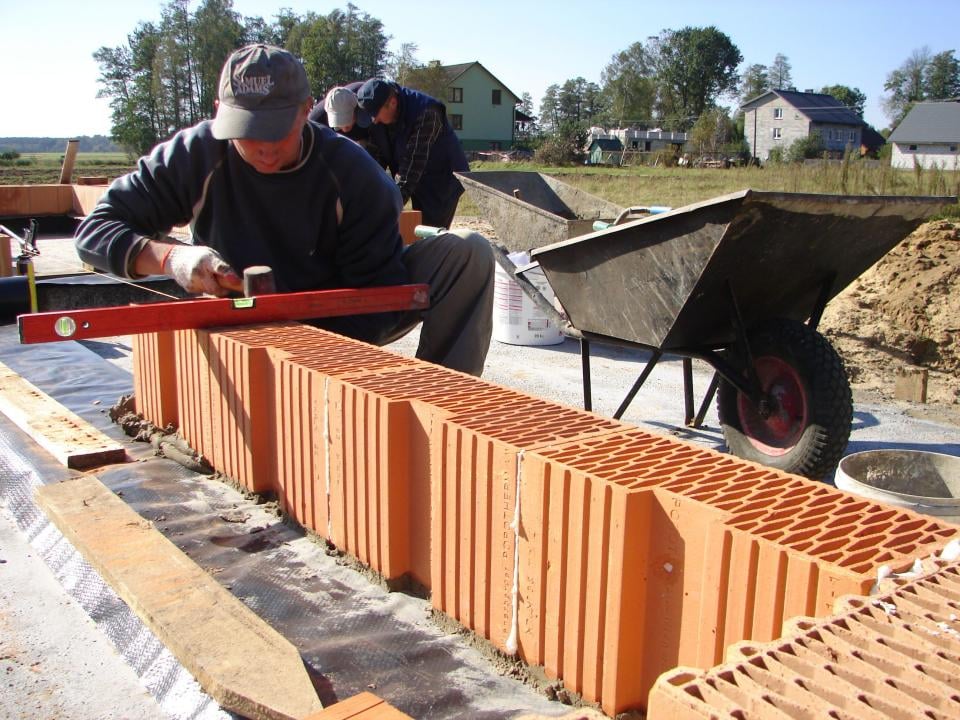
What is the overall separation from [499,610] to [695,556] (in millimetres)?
543

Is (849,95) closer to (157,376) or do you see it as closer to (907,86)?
(907,86)

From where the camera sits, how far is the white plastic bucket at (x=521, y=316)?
6078 millimetres

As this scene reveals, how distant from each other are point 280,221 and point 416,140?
2.95m

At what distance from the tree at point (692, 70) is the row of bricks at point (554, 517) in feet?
279

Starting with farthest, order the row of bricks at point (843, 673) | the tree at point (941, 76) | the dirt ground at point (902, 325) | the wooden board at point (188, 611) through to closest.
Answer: the tree at point (941, 76) < the dirt ground at point (902, 325) < the wooden board at point (188, 611) < the row of bricks at point (843, 673)

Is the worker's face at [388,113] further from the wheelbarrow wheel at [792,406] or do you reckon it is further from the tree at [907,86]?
the tree at [907,86]

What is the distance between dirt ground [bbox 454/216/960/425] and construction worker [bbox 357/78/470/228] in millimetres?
3033

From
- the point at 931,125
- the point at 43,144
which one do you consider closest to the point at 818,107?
the point at 931,125

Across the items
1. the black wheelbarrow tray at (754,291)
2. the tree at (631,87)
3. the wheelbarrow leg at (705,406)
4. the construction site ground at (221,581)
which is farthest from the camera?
the tree at (631,87)

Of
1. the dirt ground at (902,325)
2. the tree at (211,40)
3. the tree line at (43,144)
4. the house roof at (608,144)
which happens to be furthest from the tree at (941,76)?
the tree line at (43,144)

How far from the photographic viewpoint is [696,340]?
13.1 feet

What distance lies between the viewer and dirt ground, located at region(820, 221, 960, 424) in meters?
5.63

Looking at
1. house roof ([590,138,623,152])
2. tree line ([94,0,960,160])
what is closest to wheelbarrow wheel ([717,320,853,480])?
tree line ([94,0,960,160])

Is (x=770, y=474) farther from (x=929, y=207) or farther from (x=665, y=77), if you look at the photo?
(x=665, y=77)
